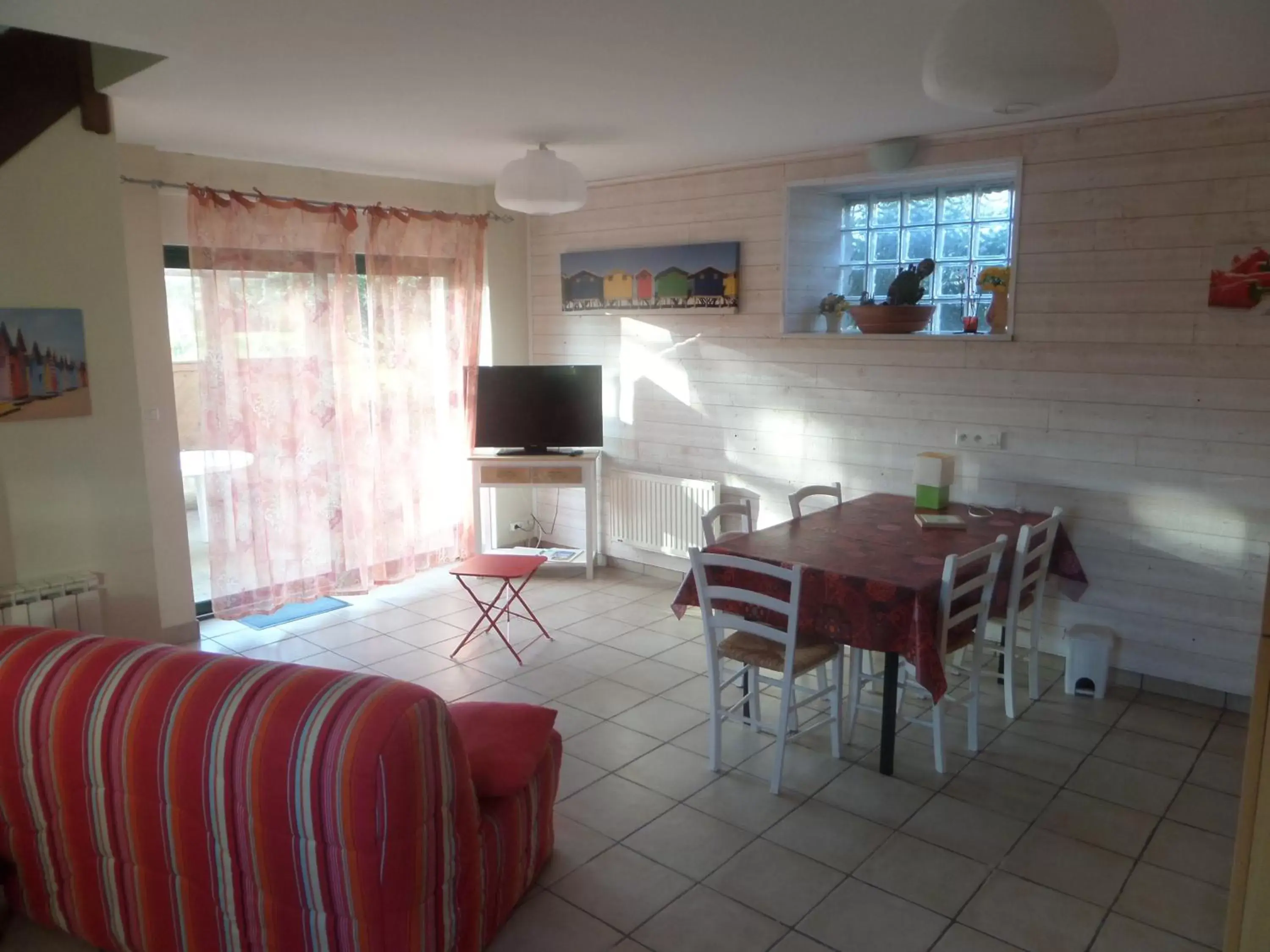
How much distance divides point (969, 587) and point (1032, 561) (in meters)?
0.87

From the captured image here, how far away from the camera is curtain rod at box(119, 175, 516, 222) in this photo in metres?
4.54

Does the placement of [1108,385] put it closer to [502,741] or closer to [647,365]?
[647,365]

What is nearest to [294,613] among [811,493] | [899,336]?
[811,493]

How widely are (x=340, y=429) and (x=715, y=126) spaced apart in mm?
2756

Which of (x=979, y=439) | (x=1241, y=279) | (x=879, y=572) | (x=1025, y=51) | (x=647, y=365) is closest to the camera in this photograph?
(x=1025, y=51)

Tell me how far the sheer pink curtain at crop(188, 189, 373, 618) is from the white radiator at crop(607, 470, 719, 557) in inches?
61.8

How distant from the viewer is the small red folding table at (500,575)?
452 cm

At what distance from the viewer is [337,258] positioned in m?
5.29

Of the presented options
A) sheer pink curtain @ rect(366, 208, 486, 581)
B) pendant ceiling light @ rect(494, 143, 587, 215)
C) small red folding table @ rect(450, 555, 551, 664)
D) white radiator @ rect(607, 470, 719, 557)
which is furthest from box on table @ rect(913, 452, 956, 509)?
sheer pink curtain @ rect(366, 208, 486, 581)

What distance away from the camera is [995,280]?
4.38m

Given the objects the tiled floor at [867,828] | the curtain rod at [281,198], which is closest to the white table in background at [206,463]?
the tiled floor at [867,828]

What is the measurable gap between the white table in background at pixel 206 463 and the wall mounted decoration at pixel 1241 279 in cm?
466

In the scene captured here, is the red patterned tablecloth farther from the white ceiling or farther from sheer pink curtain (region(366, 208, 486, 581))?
sheer pink curtain (region(366, 208, 486, 581))

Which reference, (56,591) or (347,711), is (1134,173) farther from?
(56,591)
